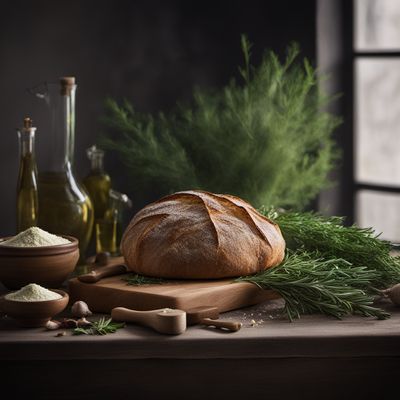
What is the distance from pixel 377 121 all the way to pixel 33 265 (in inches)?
60.0

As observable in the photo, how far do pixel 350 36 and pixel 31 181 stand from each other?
51.9 inches

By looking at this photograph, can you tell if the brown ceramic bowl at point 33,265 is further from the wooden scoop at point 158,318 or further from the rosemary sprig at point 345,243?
the rosemary sprig at point 345,243

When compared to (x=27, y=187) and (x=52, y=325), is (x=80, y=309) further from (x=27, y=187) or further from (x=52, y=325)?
(x=27, y=187)

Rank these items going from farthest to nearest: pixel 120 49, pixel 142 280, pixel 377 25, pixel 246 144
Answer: pixel 377 25 < pixel 120 49 < pixel 246 144 < pixel 142 280

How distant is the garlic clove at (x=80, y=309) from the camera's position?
1.43 m

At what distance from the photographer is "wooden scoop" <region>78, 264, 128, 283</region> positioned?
1.51m

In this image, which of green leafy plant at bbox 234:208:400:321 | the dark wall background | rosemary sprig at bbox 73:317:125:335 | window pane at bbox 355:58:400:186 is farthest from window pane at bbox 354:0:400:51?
rosemary sprig at bbox 73:317:125:335

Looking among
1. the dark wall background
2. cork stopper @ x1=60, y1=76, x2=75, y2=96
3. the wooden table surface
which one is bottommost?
the wooden table surface

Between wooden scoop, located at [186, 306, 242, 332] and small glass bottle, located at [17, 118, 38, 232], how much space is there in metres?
0.50

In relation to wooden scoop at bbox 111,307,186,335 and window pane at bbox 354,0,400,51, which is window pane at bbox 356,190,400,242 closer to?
window pane at bbox 354,0,400,51

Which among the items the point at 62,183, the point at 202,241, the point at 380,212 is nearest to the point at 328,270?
the point at 202,241

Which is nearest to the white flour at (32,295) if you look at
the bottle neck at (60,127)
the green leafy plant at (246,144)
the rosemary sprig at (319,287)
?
the rosemary sprig at (319,287)

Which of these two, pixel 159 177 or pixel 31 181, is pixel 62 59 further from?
pixel 31 181

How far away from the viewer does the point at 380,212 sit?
269cm
